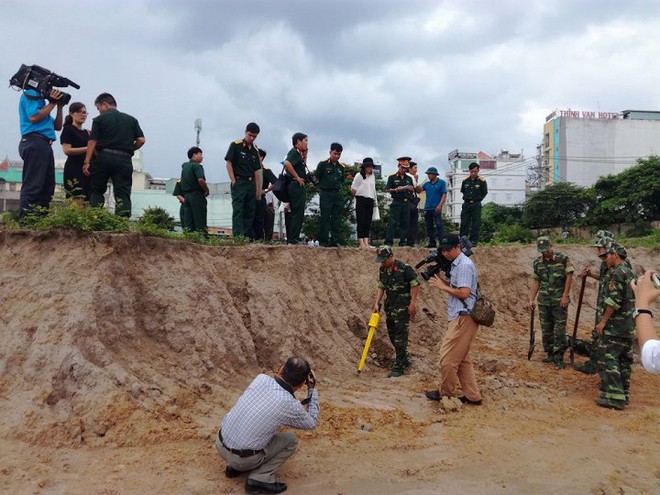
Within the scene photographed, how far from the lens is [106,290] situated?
607 centimetres

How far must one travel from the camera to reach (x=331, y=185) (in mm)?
9656

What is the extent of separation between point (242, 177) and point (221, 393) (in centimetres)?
415

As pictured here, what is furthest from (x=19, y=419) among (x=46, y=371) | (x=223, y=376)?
(x=223, y=376)

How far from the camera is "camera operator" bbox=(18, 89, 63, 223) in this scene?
7000 mm

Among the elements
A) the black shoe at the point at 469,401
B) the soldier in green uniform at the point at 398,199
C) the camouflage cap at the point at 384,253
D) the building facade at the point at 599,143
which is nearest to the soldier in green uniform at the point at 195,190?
the camouflage cap at the point at 384,253

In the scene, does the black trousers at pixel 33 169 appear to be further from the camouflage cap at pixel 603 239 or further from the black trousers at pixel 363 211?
the camouflage cap at pixel 603 239

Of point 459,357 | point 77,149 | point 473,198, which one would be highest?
point 77,149

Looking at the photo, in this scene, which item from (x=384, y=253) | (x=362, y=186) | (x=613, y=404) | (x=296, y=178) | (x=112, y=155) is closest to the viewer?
(x=613, y=404)

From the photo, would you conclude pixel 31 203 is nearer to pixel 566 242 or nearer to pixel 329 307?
pixel 329 307

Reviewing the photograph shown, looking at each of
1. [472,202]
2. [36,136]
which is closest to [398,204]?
[472,202]

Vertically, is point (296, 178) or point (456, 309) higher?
point (296, 178)

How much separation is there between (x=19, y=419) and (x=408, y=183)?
26.8ft

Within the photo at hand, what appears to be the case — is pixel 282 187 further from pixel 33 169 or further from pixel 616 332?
pixel 616 332

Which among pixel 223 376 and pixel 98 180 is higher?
pixel 98 180
